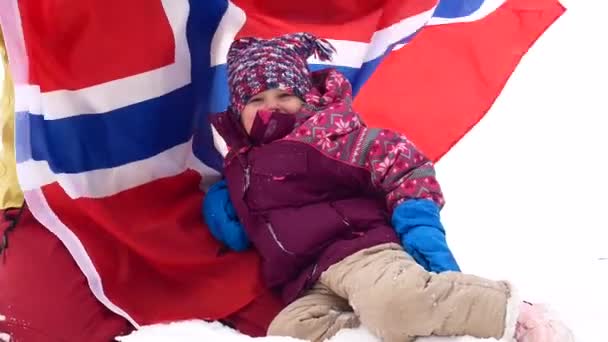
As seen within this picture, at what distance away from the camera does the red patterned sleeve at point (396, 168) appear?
1206 millimetres

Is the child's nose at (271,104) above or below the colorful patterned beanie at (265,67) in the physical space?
below

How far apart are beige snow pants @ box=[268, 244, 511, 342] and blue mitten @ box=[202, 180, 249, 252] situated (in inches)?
8.2

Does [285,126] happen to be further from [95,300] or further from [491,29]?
[491,29]

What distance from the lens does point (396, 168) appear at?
4.03 ft

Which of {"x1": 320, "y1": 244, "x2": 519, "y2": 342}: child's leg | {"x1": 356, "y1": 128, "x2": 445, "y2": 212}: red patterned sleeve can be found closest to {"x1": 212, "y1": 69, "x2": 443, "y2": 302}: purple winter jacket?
{"x1": 356, "y1": 128, "x2": 445, "y2": 212}: red patterned sleeve

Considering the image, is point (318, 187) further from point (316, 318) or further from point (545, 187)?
point (545, 187)

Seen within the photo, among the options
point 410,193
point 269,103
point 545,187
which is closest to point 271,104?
point 269,103

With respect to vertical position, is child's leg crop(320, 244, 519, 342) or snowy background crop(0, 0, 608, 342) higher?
child's leg crop(320, 244, 519, 342)

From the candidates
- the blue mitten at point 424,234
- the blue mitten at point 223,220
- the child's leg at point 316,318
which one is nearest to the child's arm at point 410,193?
the blue mitten at point 424,234

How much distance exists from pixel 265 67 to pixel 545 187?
2.35 ft

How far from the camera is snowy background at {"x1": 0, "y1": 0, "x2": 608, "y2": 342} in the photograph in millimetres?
1250

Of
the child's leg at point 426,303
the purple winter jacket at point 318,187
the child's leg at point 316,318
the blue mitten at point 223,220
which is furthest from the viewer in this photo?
the blue mitten at point 223,220

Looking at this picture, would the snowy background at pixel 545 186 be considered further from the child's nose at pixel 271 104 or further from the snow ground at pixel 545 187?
the child's nose at pixel 271 104

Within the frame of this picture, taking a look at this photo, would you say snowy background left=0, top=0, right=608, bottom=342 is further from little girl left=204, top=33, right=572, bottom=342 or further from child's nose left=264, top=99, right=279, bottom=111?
child's nose left=264, top=99, right=279, bottom=111
